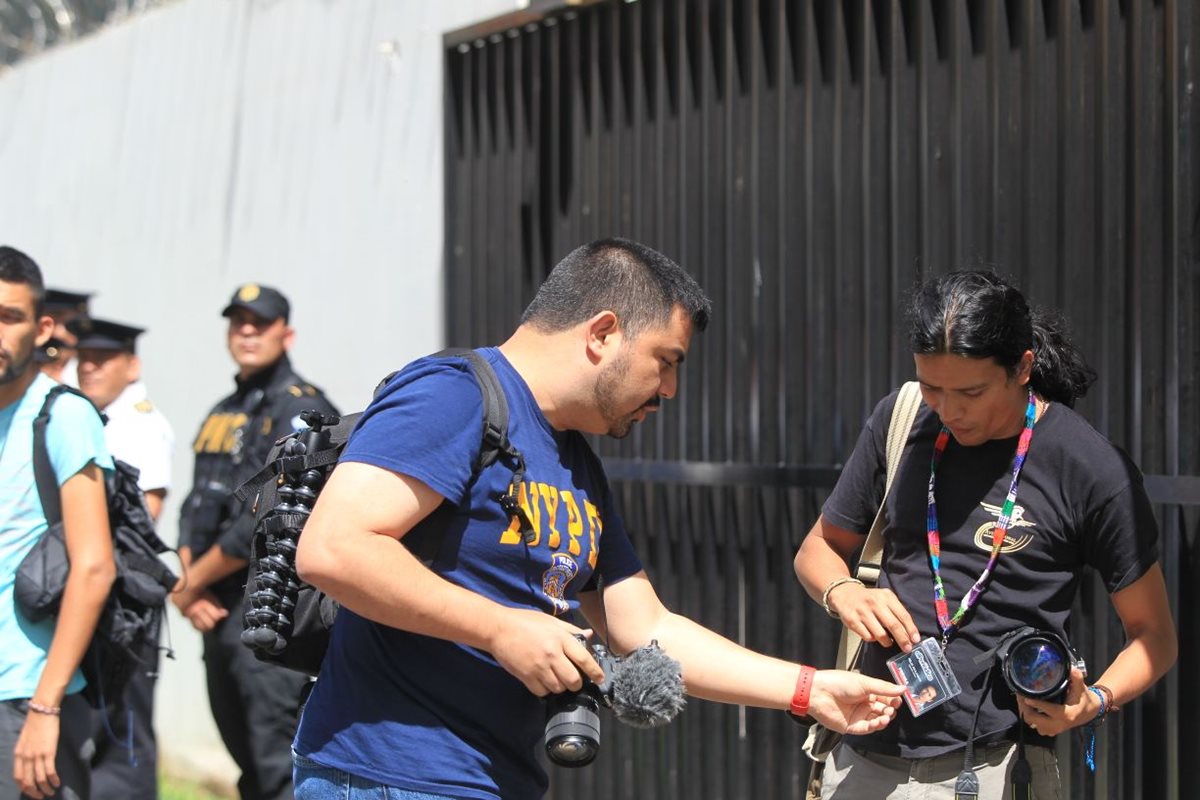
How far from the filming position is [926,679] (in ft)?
9.80

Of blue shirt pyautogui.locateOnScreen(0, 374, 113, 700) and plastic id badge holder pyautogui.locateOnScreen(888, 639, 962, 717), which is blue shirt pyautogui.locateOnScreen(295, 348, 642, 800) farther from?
blue shirt pyautogui.locateOnScreen(0, 374, 113, 700)

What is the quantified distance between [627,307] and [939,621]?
0.96 meters

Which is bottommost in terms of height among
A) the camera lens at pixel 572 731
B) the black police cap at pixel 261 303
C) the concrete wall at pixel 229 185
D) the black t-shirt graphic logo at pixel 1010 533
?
the camera lens at pixel 572 731

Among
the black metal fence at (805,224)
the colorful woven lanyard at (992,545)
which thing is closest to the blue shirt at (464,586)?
the colorful woven lanyard at (992,545)

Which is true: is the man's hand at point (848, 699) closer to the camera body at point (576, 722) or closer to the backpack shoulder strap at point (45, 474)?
the camera body at point (576, 722)

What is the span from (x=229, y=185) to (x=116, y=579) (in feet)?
13.1

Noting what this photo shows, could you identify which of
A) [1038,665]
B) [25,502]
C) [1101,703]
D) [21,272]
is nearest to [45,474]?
[25,502]

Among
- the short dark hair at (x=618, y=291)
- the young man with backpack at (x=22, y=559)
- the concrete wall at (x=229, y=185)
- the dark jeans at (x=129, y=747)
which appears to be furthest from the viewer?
the concrete wall at (x=229, y=185)

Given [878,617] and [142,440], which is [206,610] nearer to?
[142,440]

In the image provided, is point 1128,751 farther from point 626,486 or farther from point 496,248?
point 496,248

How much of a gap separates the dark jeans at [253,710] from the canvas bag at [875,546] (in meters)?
2.46

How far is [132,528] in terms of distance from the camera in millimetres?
4469

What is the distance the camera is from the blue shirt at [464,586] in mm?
2545

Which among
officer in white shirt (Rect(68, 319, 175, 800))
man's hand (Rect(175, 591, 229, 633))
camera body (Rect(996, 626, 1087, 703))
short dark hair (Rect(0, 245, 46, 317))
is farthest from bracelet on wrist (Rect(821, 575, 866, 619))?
man's hand (Rect(175, 591, 229, 633))
